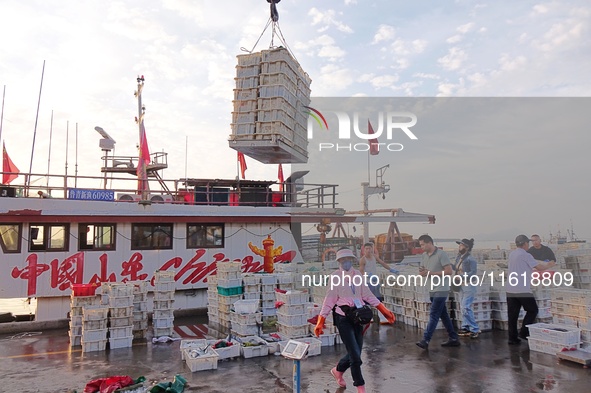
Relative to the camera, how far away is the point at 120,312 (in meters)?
10.3

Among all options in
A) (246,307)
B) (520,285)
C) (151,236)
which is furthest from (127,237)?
(520,285)

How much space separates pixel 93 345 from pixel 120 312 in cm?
91

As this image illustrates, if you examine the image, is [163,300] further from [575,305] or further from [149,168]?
[149,168]

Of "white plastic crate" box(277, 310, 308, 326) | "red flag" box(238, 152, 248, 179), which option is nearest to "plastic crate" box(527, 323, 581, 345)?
"white plastic crate" box(277, 310, 308, 326)

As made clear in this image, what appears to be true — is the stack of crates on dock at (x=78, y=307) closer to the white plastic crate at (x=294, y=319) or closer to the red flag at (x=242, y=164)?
the white plastic crate at (x=294, y=319)

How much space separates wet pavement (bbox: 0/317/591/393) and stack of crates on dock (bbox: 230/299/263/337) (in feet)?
4.20

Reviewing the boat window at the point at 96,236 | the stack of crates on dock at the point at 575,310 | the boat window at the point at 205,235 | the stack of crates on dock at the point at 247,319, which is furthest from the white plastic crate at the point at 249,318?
the stack of crates on dock at the point at 575,310

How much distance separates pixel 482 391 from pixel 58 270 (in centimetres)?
1251

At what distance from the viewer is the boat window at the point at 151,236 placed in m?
14.7

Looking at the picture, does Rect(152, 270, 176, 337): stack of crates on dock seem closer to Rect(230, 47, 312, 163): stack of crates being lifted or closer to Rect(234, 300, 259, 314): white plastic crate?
Rect(234, 300, 259, 314): white plastic crate

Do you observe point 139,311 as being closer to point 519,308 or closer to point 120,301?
point 120,301

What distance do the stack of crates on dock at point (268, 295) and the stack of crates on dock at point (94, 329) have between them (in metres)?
4.08

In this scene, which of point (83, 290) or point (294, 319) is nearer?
point (294, 319)

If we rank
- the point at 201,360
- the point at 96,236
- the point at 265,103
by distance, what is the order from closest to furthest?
the point at 201,360
the point at 96,236
the point at 265,103
